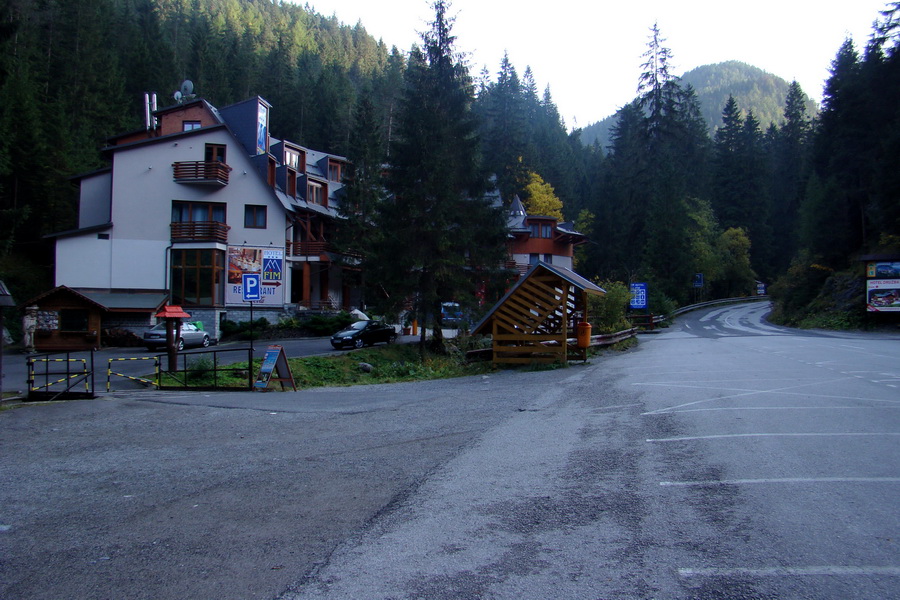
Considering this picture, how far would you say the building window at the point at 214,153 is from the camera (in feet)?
127

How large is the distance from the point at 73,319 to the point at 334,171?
2411cm

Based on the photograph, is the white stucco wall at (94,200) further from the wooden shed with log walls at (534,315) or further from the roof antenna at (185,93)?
the wooden shed with log walls at (534,315)

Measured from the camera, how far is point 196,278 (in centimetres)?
3788

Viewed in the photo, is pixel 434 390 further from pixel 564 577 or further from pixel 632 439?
pixel 564 577

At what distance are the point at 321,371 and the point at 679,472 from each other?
17183 mm

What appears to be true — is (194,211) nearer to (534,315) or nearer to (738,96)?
(534,315)

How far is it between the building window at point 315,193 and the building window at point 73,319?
18.1 m

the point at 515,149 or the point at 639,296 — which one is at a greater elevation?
the point at 515,149

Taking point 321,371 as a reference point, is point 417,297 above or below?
above

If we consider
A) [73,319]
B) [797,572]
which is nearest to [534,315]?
[797,572]

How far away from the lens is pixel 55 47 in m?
51.0

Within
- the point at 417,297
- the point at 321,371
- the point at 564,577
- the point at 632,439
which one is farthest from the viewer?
the point at 417,297

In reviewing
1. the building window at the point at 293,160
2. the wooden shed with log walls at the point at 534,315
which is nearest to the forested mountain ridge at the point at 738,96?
the building window at the point at 293,160

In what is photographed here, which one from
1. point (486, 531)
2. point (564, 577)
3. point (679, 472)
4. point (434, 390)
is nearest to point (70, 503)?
point (486, 531)
